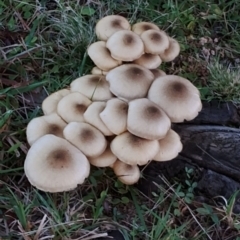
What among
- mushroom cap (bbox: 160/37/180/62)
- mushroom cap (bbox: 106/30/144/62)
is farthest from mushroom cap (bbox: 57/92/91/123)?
mushroom cap (bbox: 160/37/180/62)

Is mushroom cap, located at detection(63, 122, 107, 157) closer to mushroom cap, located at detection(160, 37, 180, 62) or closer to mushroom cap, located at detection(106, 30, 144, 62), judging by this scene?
mushroom cap, located at detection(106, 30, 144, 62)

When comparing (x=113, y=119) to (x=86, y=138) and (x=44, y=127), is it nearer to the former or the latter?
(x=86, y=138)

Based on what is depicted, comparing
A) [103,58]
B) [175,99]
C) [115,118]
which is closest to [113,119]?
[115,118]

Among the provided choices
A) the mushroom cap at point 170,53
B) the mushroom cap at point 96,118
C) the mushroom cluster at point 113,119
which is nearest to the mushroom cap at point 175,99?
the mushroom cluster at point 113,119

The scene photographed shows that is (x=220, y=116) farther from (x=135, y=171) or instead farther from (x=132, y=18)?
(x=132, y=18)

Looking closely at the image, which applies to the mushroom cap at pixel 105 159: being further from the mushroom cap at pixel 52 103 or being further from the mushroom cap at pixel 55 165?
the mushroom cap at pixel 52 103

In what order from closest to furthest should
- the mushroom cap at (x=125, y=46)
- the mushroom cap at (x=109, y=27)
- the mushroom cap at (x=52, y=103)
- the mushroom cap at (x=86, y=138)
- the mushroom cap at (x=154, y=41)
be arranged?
the mushroom cap at (x=86, y=138) < the mushroom cap at (x=52, y=103) < the mushroom cap at (x=125, y=46) < the mushroom cap at (x=154, y=41) < the mushroom cap at (x=109, y=27)
